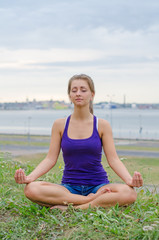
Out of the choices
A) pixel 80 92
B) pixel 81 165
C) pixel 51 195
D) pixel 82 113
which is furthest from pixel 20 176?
pixel 80 92

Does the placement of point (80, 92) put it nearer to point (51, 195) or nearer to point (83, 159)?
point (83, 159)

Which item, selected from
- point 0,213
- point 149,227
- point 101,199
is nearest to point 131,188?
point 101,199

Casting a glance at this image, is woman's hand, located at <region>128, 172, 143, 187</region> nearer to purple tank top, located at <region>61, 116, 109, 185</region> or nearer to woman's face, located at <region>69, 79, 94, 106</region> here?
purple tank top, located at <region>61, 116, 109, 185</region>

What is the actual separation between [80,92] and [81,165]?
2.47 feet

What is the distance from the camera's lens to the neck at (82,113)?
3898mm

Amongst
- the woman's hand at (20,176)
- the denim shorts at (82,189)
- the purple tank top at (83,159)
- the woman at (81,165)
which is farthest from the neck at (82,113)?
the woman's hand at (20,176)

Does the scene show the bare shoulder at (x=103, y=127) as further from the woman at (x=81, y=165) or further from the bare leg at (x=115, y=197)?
the bare leg at (x=115, y=197)

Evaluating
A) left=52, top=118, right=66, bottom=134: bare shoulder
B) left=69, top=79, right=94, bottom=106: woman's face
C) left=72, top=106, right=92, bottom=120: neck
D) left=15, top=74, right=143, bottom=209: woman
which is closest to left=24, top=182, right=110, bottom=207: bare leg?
left=15, top=74, right=143, bottom=209: woman

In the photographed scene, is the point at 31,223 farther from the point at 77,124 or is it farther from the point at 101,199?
the point at 77,124

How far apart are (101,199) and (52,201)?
0.50 metres

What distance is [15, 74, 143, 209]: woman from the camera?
3676mm

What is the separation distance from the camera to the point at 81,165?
3.78 meters

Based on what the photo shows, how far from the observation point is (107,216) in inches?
139

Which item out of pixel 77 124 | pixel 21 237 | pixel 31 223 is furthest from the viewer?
pixel 77 124
